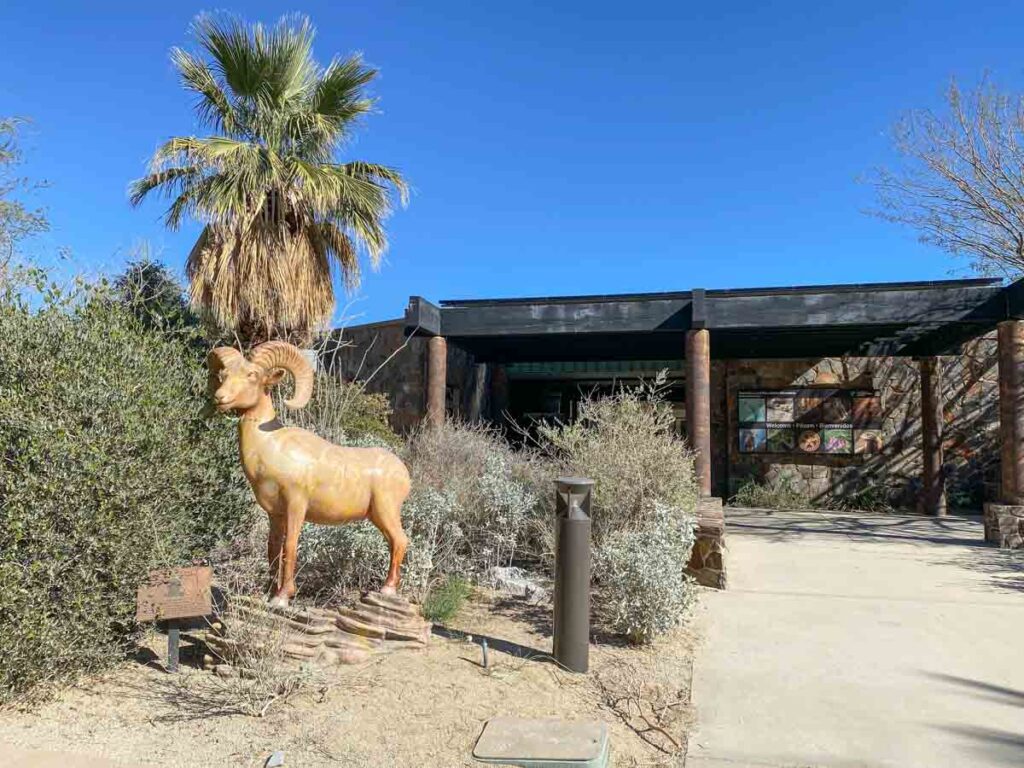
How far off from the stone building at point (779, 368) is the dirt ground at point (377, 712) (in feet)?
19.7

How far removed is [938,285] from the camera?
980 cm

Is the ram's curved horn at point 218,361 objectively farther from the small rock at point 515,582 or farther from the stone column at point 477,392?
the stone column at point 477,392

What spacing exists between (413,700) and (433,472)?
12.3ft

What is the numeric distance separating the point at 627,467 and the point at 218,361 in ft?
12.7

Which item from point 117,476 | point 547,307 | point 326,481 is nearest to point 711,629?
point 326,481

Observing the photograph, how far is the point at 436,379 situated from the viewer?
36.0 feet

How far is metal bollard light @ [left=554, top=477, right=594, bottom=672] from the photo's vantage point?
4.19 metres

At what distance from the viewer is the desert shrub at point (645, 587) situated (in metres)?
4.74

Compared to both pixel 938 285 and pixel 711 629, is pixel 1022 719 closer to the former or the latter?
pixel 711 629

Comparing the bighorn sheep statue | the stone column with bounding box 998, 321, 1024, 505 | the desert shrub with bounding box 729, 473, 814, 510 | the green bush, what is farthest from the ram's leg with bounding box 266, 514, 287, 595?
the desert shrub with bounding box 729, 473, 814, 510

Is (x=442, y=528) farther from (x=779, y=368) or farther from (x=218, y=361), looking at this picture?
(x=779, y=368)

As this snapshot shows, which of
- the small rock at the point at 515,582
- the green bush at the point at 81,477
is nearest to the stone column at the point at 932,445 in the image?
the small rock at the point at 515,582

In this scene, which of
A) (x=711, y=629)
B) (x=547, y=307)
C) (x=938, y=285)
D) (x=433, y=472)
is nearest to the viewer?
(x=711, y=629)

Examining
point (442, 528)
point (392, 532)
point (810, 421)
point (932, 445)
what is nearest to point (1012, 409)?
point (932, 445)
